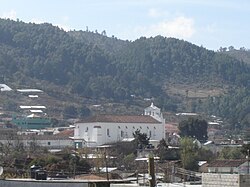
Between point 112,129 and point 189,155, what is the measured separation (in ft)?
99.7

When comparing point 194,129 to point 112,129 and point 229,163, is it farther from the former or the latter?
point 229,163

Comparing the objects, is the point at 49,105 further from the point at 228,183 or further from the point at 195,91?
the point at 228,183

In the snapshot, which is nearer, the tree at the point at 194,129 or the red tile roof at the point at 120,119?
the tree at the point at 194,129

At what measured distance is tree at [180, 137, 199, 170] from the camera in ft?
198

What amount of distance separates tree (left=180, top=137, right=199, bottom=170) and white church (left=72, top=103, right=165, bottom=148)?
1973 cm

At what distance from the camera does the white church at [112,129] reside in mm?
91562

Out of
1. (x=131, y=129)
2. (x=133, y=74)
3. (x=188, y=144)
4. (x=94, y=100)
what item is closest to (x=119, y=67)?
(x=133, y=74)

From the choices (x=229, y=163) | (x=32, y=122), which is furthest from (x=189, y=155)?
(x=32, y=122)

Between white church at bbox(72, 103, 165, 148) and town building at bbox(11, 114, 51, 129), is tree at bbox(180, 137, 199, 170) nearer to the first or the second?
white church at bbox(72, 103, 165, 148)

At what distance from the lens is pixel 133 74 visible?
186375 mm

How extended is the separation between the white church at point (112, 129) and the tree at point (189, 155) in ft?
64.7

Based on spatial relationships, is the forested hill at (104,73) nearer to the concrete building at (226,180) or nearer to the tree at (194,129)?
the tree at (194,129)

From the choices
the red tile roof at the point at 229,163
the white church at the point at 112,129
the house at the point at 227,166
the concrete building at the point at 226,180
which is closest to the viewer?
the concrete building at the point at 226,180

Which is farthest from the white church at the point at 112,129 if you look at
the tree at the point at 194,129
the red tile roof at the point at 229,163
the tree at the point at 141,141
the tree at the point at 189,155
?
the red tile roof at the point at 229,163
